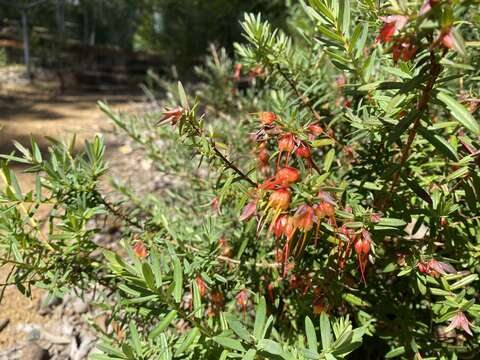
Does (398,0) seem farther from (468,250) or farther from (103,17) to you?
(103,17)

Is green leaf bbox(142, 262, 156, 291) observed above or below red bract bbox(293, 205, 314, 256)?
below

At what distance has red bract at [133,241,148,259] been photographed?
118 cm

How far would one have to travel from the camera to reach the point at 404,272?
3.18 ft

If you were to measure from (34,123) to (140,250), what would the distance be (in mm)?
4528

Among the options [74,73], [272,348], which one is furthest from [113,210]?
[74,73]

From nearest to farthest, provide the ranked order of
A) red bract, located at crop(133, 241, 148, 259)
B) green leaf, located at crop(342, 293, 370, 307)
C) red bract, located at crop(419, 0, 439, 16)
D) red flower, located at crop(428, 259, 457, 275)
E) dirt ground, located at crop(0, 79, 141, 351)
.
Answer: red bract, located at crop(419, 0, 439, 16), red flower, located at crop(428, 259, 457, 275), green leaf, located at crop(342, 293, 370, 307), red bract, located at crop(133, 241, 148, 259), dirt ground, located at crop(0, 79, 141, 351)

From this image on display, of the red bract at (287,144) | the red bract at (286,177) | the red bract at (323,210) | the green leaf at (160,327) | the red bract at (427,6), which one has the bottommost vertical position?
the green leaf at (160,327)

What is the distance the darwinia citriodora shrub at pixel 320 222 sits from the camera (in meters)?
0.76

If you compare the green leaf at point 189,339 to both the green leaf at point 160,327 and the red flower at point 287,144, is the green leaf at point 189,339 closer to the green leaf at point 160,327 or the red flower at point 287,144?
the green leaf at point 160,327

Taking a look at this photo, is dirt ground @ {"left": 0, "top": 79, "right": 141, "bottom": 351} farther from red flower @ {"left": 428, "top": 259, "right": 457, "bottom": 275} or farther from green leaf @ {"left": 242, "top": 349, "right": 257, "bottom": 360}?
red flower @ {"left": 428, "top": 259, "right": 457, "bottom": 275}

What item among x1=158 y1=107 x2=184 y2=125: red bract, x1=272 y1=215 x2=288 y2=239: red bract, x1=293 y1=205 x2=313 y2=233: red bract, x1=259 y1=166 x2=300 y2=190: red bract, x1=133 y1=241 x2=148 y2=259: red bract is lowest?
x1=133 y1=241 x2=148 y2=259: red bract

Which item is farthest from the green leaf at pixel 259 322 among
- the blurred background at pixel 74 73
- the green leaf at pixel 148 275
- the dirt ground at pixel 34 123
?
the blurred background at pixel 74 73

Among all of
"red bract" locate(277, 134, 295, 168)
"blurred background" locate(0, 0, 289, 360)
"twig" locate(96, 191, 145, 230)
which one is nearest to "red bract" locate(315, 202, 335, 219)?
"red bract" locate(277, 134, 295, 168)

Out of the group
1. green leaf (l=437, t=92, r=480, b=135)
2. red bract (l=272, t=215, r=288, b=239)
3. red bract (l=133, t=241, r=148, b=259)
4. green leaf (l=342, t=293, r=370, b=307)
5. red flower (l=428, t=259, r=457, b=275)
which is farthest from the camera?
red bract (l=133, t=241, r=148, b=259)
